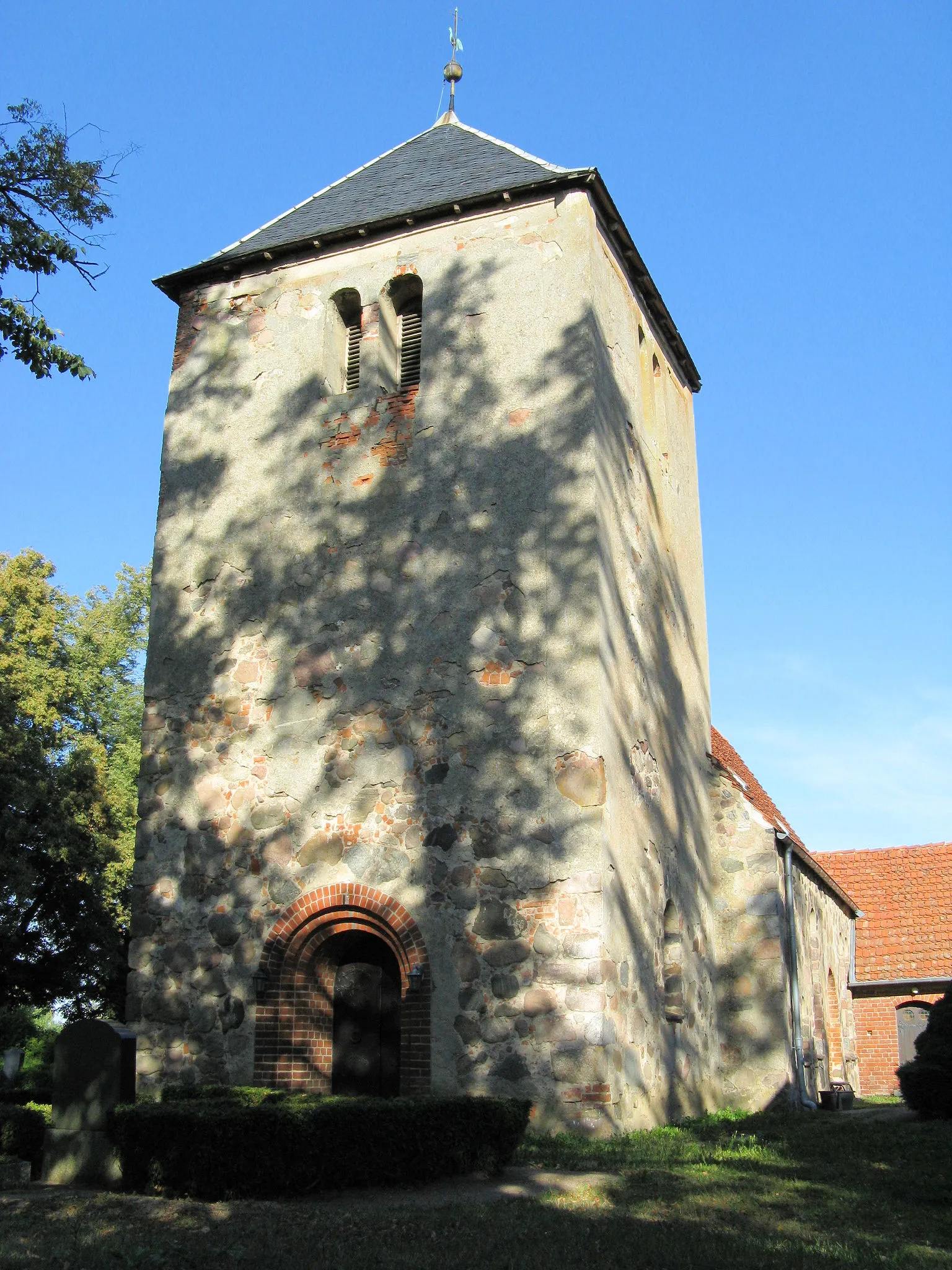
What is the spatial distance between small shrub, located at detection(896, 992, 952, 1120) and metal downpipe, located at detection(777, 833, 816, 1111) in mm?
2470

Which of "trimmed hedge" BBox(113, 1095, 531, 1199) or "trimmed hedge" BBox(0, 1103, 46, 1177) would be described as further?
"trimmed hedge" BBox(0, 1103, 46, 1177)

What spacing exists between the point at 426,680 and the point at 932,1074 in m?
6.69

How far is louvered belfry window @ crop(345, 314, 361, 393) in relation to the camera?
14547 millimetres

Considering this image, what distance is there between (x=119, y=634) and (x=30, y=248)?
20.0m

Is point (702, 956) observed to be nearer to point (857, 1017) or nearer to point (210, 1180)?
point (210, 1180)

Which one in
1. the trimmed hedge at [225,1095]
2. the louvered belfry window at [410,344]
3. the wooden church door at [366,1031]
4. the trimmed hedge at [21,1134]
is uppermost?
the louvered belfry window at [410,344]

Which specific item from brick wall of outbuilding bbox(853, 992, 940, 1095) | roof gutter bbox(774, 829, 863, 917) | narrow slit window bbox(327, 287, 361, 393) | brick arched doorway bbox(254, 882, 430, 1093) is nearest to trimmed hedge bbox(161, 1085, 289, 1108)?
brick arched doorway bbox(254, 882, 430, 1093)

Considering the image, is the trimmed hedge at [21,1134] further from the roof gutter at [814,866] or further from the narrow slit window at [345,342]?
the roof gutter at [814,866]

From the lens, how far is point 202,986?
41.1 ft

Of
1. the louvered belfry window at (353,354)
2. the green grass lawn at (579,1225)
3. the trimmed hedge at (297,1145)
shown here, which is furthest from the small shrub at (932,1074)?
the louvered belfry window at (353,354)

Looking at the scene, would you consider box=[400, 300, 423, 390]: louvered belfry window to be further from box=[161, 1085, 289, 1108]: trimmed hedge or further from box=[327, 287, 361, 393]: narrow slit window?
box=[161, 1085, 289, 1108]: trimmed hedge

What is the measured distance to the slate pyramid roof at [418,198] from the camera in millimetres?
14094

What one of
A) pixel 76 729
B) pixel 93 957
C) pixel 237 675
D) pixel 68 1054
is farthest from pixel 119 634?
pixel 68 1054

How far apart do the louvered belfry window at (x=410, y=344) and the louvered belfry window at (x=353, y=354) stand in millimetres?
540
